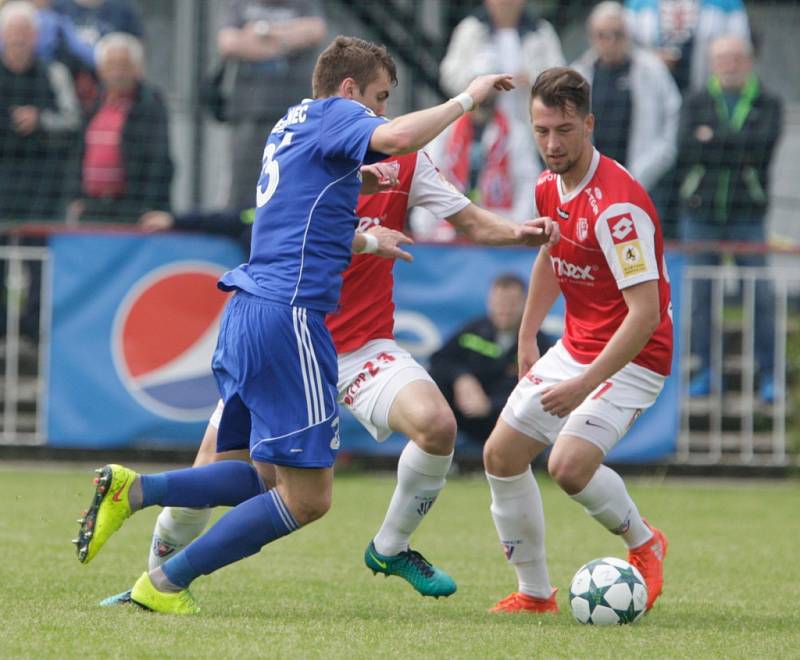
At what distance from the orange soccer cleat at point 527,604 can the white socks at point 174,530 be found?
1.18 meters

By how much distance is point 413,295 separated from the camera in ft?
36.1

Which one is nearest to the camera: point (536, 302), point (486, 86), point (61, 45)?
point (486, 86)

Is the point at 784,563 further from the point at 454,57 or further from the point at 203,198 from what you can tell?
the point at 203,198

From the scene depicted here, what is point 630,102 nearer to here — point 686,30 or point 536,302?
point 686,30

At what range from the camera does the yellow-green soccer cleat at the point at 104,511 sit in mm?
5164

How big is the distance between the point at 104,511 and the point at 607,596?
1.81 m

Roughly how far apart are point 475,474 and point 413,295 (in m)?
1.40

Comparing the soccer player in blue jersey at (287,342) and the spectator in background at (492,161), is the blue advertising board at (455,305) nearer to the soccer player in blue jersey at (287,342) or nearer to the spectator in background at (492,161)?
the spectator in background at (492,161)

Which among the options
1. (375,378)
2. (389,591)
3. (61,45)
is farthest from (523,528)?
(61,45)

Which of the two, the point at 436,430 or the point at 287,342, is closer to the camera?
the point at 287,342

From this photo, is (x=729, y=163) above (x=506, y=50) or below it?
below

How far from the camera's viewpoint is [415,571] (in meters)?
6.01

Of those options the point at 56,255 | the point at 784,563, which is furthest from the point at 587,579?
the point at 56,255

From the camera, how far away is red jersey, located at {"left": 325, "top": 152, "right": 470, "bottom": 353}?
249 inches
